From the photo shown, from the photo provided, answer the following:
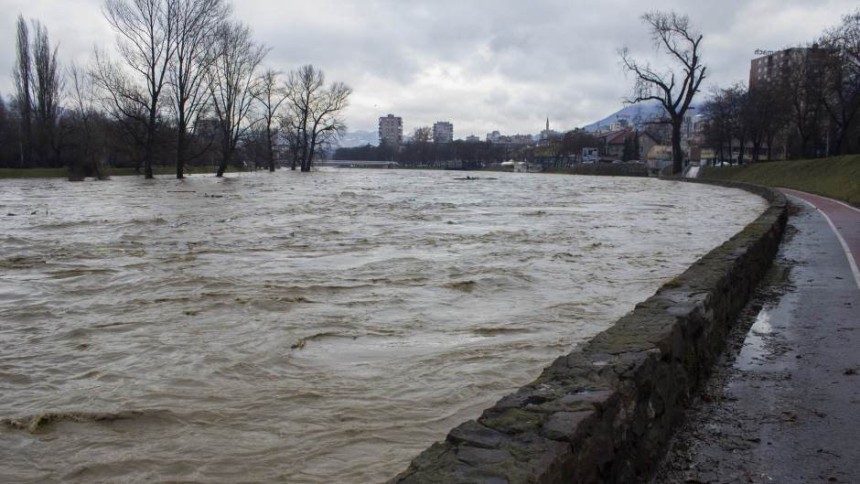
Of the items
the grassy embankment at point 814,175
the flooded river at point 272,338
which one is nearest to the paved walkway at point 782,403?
the flooded river at point 272,338

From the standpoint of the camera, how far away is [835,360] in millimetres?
5703

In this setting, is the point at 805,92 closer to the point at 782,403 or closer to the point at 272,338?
the point at 782,403

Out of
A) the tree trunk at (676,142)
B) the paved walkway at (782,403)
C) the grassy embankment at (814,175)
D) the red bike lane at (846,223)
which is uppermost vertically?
the tree trunk at (676,142)

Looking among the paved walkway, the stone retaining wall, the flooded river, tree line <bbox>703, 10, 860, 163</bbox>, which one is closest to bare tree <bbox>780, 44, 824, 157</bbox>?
tree line <bbox>703, 10, 860, 163</bbox>

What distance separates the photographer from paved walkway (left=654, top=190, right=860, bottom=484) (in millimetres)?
3621

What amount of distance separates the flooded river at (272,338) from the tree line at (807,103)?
1493 inches

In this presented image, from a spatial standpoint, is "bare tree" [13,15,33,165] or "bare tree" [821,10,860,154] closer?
"bare tree" [821,10,860,154]

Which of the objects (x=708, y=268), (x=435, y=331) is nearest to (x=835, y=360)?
(x=708, y=268)

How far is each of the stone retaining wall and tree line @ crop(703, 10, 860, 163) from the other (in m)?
44.1

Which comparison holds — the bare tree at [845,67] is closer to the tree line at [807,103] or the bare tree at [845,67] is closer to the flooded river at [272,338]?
the tree line at [807,103]

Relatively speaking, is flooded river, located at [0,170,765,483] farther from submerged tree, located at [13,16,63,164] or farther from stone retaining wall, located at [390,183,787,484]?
submerged tree, located at [13,16,63,164]

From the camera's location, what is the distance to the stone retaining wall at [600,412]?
257 centimetres

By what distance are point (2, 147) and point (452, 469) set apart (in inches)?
2598

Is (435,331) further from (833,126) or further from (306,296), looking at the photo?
(833,126)
